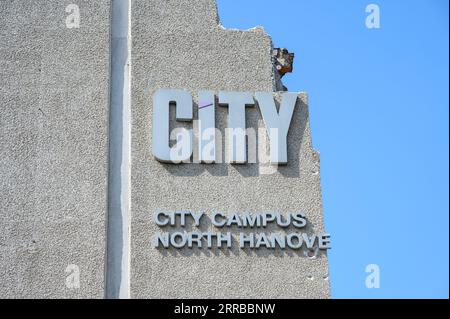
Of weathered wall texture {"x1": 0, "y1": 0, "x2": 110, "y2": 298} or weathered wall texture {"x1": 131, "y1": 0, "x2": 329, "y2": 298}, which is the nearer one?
weathered wall texture {"x1": 0, "y1": 0, "x2": 110, "y2": 298}

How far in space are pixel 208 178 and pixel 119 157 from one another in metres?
1.36

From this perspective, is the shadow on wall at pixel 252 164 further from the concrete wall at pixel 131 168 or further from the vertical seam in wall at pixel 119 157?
the vertical seam in wall at pixel 119 157

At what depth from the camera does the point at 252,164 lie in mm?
12023

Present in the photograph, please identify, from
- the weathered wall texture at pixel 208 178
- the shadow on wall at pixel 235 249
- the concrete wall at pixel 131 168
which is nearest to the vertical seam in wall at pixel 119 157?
the concrete wall at pixel 131 168

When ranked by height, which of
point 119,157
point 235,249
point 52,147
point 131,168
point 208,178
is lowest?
point 235,249

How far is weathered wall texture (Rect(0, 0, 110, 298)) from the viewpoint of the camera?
11188 millimetres

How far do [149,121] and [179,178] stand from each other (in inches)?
39.2

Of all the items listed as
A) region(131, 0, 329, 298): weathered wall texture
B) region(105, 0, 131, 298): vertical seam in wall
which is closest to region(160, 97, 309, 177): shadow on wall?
region(131, 0, 329, 298): weathered wall texture

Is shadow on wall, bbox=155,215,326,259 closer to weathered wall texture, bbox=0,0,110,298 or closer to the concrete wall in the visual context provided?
the concrete wall

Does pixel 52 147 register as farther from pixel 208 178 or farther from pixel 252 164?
pixel 252 164

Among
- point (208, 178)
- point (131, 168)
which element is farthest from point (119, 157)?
point (208, 178)

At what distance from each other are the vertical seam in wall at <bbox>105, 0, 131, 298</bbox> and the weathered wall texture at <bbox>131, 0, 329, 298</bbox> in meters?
0.17

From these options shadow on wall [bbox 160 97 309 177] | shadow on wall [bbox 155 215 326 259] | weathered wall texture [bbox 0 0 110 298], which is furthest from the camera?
shadow on wall [bbox 160 97 309 177]

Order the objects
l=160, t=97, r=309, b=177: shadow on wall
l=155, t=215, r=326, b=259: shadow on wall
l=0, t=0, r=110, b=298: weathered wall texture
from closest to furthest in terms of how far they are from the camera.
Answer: l=0, t=0, r=110, b=298: weathered wall texture, l=155, t=215, r=326, b=259: shadow on wall, l=160, t=97, r=309, b=177: shadow on wall
